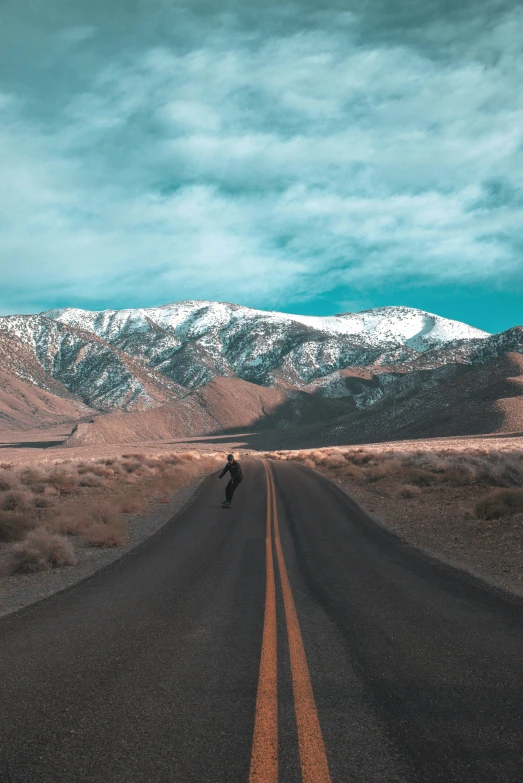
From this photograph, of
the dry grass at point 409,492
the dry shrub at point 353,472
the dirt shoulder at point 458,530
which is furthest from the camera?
the dry shrub at point 353,472

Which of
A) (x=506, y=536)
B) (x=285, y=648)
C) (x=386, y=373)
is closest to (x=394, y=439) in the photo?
(x=506, y=536)

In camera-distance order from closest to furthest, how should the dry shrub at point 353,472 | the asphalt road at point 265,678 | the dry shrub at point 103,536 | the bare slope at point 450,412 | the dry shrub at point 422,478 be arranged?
1. the asphalt road at point 265,678
2. the dry shrub at point 103,536
3. the dry shrub at point 422,478
4. the dry shrub at point 353,472
5. the bare slope at point 450,412

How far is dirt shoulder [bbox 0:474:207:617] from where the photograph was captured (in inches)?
290

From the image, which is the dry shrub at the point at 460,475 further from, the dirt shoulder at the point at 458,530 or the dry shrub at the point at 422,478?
the dirt shoulder at the point at 458,530

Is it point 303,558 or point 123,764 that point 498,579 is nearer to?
point 303,558

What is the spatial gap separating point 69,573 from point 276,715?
630 cm

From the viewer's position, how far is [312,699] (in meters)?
4.02

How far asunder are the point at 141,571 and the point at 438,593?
17.1 feet

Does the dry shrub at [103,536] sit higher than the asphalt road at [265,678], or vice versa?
the asphalt road at [265,678]

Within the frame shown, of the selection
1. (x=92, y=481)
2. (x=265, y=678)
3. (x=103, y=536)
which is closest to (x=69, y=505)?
(x=103, y=536)

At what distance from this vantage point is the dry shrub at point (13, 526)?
37.2ft

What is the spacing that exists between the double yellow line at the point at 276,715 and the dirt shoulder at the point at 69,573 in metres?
3.83

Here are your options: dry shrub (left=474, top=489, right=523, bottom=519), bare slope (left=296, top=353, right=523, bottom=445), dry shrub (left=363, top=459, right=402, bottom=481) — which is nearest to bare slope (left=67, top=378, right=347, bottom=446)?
bare slope (left=296, top=353, right=523, bottom=445)

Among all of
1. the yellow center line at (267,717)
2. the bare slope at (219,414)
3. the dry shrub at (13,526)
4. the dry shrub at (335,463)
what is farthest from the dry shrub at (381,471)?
the bare slope at (219,414)
